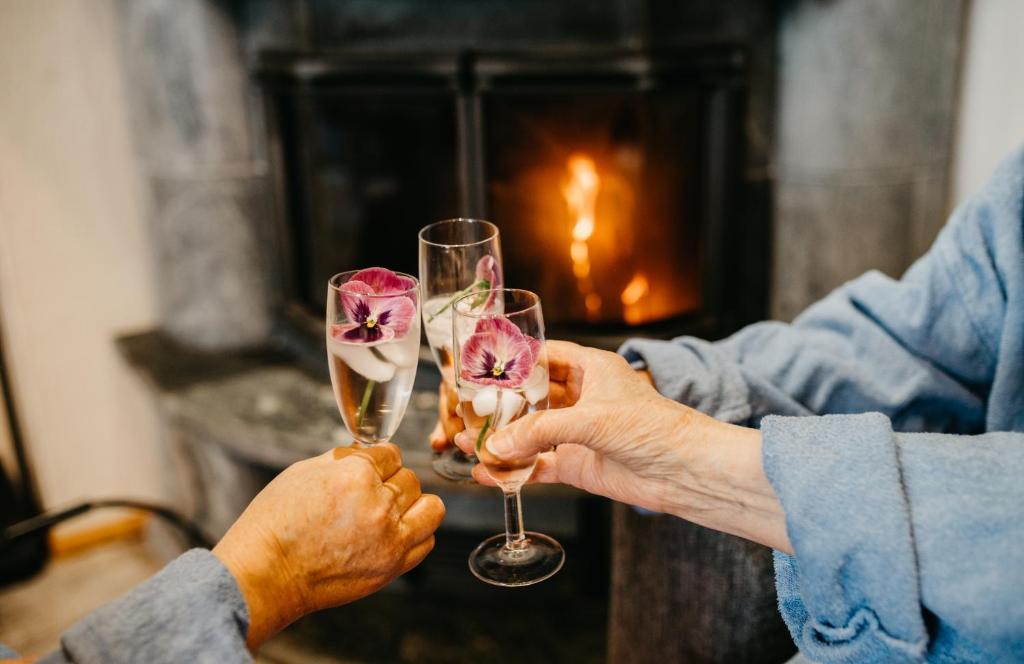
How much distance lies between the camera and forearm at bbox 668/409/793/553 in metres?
0.90

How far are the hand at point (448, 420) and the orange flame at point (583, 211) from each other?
36.9 inches

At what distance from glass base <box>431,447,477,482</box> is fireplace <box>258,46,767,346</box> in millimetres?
829

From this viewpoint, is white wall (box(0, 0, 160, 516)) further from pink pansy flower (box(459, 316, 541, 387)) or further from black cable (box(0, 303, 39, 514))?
pink pansy flower (box(459, 316, 541, 387))

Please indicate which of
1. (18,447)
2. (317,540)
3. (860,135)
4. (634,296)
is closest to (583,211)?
(634,296)

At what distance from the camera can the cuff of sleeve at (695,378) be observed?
3.72ft

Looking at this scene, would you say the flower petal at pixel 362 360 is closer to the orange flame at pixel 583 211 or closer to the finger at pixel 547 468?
the finger at pixel 547 468

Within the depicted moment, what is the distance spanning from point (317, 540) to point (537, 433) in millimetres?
242

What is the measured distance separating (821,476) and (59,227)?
2091 mm

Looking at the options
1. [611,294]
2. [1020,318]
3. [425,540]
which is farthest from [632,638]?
[611,294]

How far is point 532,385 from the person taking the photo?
938 mm

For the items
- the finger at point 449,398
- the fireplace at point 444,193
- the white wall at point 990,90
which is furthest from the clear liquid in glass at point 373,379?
the white wall at point 990,90

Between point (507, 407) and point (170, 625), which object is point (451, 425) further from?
point (170, 625)

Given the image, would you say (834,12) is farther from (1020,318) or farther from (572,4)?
(1020,318)

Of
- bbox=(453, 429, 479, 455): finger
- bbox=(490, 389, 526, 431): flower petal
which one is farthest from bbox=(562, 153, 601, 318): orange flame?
bbox=(490, 389, 526, 431): flower petal
